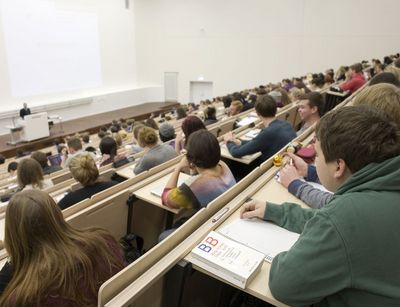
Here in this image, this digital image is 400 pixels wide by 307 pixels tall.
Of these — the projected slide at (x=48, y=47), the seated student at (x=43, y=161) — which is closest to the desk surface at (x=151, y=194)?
the seated student at (x=43, y=161)

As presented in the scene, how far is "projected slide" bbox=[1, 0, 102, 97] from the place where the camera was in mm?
9867

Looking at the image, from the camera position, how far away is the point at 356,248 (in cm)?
104

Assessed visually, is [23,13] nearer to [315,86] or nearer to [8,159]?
[8,159]

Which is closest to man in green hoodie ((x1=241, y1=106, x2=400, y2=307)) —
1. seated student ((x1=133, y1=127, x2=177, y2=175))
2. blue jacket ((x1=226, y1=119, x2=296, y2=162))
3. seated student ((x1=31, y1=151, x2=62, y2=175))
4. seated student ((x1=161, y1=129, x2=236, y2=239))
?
seated student ((x1=161, y1=129, x2=236, y2=239))

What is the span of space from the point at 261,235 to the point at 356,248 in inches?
23.9

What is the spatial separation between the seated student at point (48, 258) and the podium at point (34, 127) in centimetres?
859

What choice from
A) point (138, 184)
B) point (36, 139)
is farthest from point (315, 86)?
point (36, 139)

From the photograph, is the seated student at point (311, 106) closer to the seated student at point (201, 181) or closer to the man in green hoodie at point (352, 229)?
the seated student at point (201, 181)

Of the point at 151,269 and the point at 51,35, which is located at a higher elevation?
the point at 51,35

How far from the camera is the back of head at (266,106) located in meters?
3.58

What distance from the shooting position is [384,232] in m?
1.04

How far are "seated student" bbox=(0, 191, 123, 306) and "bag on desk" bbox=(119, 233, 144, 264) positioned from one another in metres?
0.74

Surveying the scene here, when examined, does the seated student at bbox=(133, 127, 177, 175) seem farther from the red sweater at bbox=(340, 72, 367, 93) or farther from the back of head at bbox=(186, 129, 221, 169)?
the red sweater at bbox=(340, 72, 367, 93)

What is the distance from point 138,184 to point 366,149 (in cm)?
193
